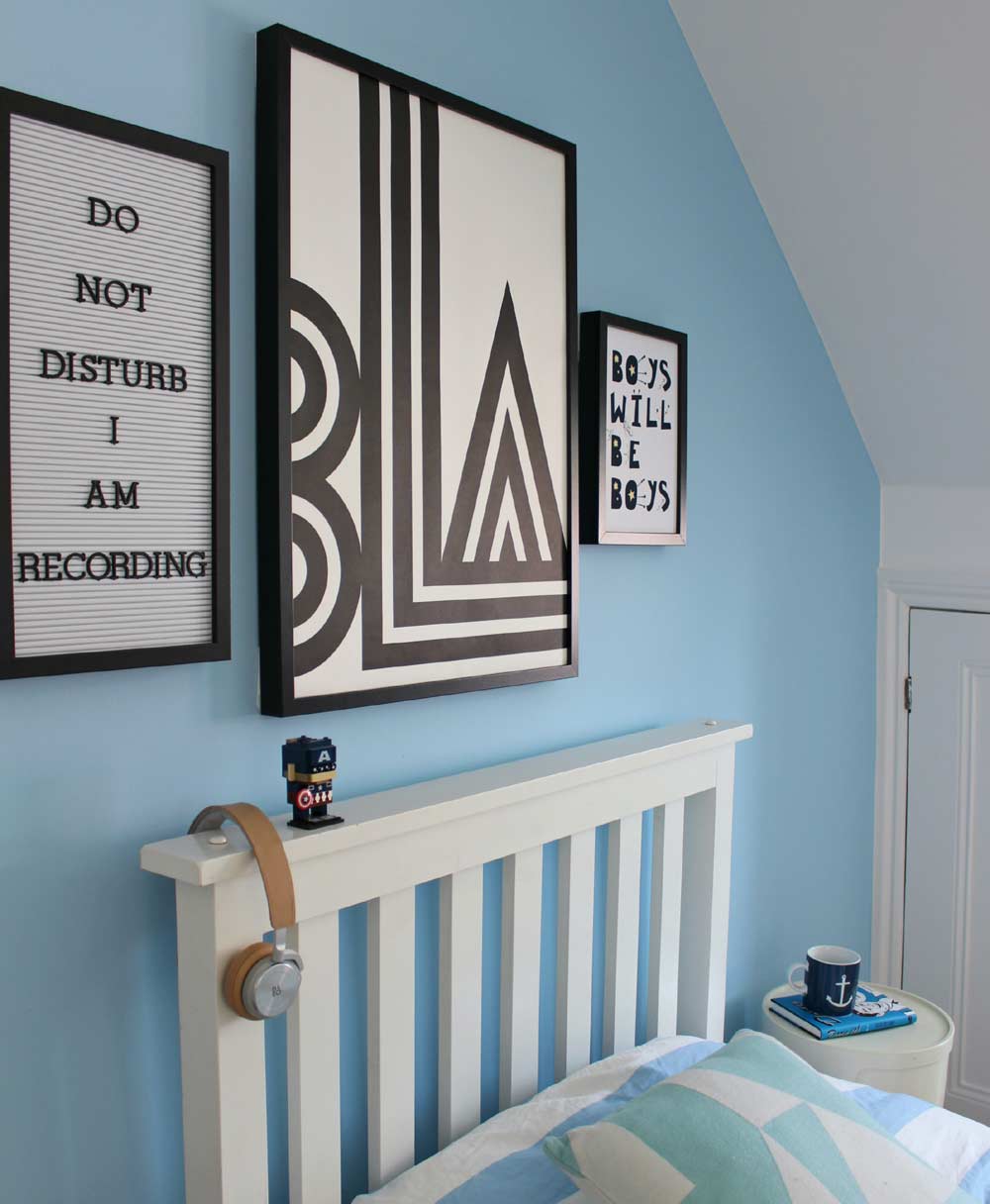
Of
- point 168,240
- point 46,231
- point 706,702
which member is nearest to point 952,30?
point 706,702

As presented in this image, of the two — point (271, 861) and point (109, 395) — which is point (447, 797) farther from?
point (109, 395)

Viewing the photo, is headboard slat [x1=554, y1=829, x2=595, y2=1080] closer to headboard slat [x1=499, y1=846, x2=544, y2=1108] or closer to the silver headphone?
headboard slat [x1=499, y1=846, x2=544, y2=1108]

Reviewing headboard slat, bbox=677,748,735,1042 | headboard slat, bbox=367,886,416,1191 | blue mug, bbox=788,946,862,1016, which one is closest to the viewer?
headboard slat, bbox=367,886,416,1191

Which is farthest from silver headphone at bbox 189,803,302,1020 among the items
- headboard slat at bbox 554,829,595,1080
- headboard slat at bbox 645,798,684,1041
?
headboard slat at bbox 645,798,684,1041

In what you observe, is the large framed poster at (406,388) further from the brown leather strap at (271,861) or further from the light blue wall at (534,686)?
the brown leather strap at (271,861)

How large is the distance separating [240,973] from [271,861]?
0.11m

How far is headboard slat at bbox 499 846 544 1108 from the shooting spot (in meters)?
1.39

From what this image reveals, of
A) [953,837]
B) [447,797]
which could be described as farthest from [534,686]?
[953,837]

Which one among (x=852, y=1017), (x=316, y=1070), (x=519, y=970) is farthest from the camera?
(x=852, y=1017)

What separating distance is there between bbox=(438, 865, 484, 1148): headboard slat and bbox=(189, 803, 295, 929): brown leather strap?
329mm

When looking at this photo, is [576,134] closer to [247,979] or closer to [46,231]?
[46,231]

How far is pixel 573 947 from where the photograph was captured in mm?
1487

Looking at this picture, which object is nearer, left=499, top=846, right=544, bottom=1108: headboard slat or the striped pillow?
the striped pillow

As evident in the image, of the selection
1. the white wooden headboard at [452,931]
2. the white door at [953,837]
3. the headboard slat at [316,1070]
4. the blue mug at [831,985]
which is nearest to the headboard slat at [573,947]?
the white wooden headboard at [452,931]
